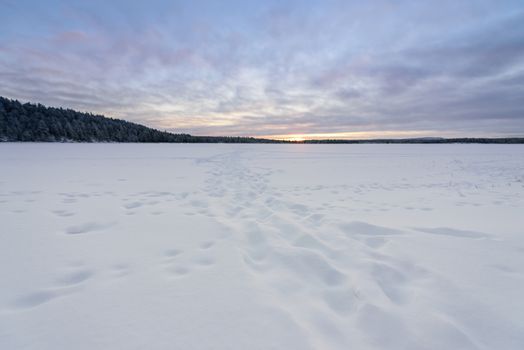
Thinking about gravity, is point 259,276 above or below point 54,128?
below

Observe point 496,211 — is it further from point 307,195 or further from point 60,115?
point 60,115

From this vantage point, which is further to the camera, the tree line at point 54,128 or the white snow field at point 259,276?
the tree line at point 54,128

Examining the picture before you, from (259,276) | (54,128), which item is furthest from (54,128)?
(259,276)

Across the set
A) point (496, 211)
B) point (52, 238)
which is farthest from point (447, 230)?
point (52, 238)

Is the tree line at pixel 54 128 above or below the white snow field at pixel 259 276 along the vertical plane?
above

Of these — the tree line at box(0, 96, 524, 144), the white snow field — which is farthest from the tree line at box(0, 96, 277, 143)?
the white snow field

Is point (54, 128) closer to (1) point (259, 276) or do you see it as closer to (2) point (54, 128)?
(2) point (54, 128)

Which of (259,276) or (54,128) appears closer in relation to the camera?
(259,276)

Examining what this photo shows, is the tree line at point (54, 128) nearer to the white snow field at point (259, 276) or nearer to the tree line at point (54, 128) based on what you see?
the tree line at point (54, 128)

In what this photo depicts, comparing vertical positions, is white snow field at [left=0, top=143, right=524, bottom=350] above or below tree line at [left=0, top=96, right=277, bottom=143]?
below

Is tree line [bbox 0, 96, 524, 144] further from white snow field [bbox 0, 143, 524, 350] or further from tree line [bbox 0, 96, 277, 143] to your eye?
white snow field [bbox 0, 143, 524, 350]

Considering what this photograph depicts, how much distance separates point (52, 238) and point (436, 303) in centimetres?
396

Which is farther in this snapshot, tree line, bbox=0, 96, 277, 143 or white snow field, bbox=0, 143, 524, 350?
tree line, bbox=0, 96, 277, 143

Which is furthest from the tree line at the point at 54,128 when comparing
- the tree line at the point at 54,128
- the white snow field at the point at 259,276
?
the white snow field at the point at 259,276
